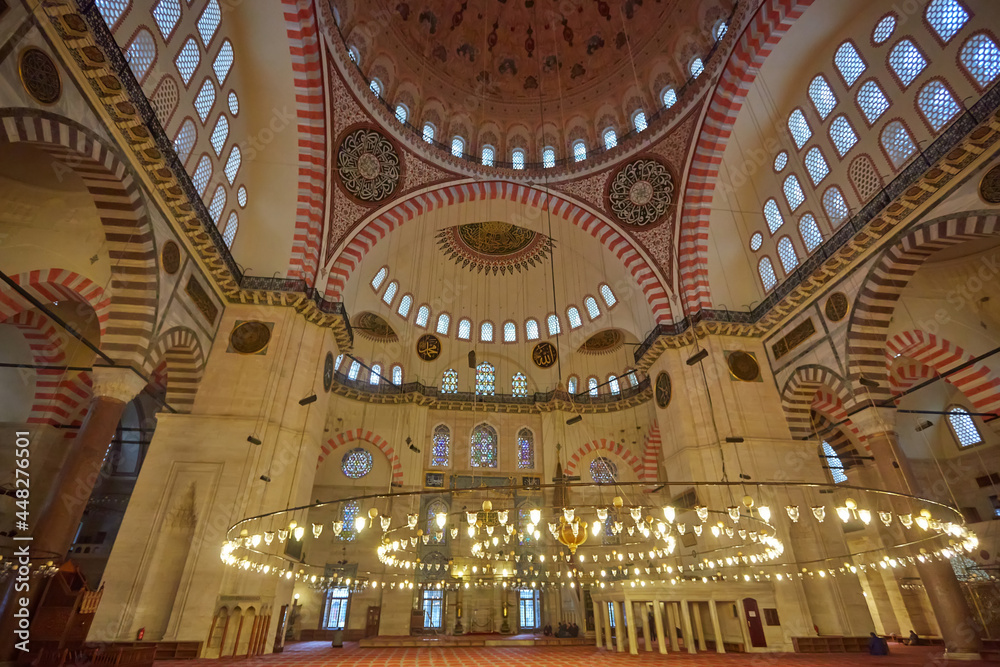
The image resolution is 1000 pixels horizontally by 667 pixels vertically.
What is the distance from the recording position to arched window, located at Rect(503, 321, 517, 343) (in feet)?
63.4

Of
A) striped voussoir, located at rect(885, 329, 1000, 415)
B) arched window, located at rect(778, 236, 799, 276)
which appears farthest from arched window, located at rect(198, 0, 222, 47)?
striped voussoir, located at rect(885, 329, 1000, 415)

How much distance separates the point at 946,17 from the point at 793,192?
13.0 feet

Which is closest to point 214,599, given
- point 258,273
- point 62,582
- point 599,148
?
point 62,582

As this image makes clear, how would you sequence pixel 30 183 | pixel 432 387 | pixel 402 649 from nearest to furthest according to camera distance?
pixel 30 183, pixel 402 649, pixel 432 387

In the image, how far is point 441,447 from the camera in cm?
1742

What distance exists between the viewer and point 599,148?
15.0m

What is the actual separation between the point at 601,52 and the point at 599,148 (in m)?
3.14

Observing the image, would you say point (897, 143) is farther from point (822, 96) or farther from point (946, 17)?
point (822, 96)

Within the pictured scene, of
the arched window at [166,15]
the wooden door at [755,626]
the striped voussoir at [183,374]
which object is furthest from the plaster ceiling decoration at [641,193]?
the striped voussoir at [183,374]

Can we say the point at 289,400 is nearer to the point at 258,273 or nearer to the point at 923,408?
the point at 258,273

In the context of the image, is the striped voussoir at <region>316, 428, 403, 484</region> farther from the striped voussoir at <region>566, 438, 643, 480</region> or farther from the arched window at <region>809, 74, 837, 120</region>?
the arched window at <region>809, 74, 837, 120</region>

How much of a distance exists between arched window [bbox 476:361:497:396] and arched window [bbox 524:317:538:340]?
1924mm

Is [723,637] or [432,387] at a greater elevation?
[432,387]

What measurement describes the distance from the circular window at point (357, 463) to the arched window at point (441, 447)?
7.48 feet
